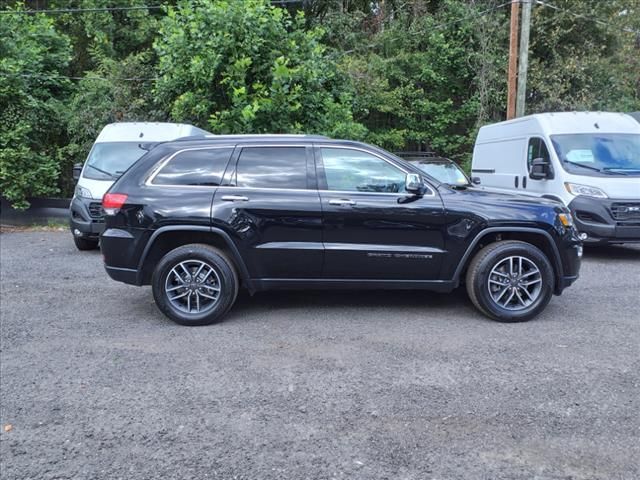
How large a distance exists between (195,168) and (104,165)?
5.03m

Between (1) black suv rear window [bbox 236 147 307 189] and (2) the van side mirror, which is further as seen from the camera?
(2) the van side mirror

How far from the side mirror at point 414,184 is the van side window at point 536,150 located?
193 inches

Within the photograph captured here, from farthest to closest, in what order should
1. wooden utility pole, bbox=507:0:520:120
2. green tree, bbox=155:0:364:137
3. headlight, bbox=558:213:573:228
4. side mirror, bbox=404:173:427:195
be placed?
wooden utility pole, bbox=507:0:520:120, green tree, bbox=155:0:364:137, headlight, bbox=558:213:573:228, side mirror, bbox=404:173:427:195

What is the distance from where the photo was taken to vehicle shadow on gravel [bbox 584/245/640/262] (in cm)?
873

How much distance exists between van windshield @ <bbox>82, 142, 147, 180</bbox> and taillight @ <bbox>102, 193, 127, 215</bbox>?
446 centimetres

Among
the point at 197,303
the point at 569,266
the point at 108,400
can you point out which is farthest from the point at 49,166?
the point at 569,266

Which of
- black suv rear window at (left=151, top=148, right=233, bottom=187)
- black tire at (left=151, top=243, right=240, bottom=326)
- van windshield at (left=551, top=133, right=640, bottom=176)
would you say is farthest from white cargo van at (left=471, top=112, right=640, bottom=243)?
black tire at (left=151, top=243, right=240, bottom=326)

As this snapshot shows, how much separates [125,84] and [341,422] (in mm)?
13020

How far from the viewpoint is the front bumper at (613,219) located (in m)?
8.07

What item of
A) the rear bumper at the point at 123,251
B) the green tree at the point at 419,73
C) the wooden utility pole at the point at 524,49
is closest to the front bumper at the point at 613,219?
the rear bumper at the point at 123,251

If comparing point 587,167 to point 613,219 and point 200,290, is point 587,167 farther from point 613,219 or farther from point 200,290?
point 200,290

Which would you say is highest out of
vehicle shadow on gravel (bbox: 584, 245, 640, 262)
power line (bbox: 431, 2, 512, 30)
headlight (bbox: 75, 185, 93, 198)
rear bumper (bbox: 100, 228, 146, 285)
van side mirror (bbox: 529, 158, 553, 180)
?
power line (bbox: 431, 2, 512, 30)

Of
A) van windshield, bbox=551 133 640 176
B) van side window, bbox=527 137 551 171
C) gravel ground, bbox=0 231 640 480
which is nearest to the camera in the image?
gravel ground, bbox=0 231 640 480

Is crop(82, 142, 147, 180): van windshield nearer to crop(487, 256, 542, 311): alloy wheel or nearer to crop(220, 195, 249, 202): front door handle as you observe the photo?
crop(220, 195, 249, 202): front door handle
